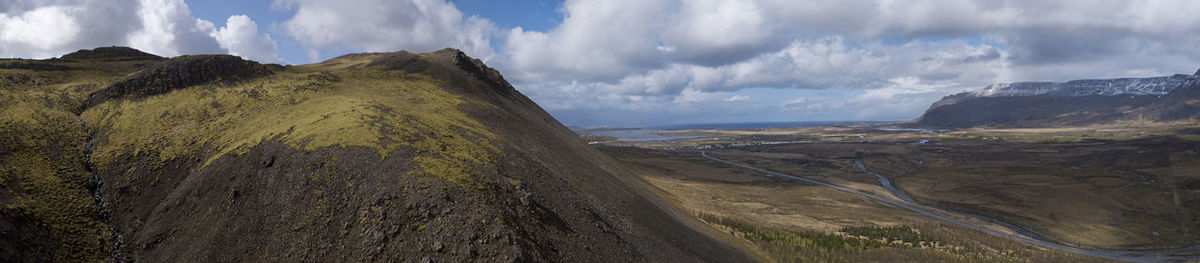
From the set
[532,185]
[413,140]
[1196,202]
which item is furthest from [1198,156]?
[413,140]

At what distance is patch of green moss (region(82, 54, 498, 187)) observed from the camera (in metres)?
28.4

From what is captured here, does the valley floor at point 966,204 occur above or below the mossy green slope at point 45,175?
below

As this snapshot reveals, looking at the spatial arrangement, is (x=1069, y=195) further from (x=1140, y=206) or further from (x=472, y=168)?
(x=472, y=168)

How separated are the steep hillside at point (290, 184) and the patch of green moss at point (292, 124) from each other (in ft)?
0.60

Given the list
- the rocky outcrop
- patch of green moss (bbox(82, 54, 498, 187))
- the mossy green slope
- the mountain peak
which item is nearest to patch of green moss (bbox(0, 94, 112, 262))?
the mossy green slope

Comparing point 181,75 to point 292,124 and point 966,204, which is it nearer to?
point 292,124

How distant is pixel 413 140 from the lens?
29188 millimetres

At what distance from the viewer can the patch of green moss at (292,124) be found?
1117 inches

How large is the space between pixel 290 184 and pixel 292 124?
11037mm

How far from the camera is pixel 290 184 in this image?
24.3 meters

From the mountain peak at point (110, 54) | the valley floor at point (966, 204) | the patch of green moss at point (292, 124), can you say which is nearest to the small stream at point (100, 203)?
the patch of green moss at point (292, 124)

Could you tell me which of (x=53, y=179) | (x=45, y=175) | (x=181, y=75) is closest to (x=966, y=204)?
(x=53, y=179)

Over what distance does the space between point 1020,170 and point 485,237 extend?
133 meters

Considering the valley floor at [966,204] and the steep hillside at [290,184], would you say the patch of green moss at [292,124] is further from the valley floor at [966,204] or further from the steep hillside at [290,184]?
the valley floor at [966,204]
